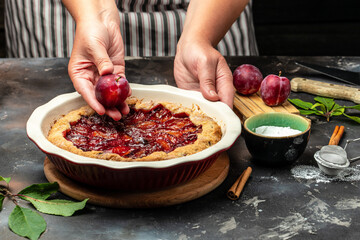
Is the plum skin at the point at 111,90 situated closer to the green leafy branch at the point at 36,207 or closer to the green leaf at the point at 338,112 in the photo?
the green leafy branch at the point at 36,207

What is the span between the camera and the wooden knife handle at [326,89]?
6.35ft

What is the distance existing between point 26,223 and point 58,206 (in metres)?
0.10

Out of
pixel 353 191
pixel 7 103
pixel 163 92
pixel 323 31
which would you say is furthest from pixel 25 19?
pixel 323 31

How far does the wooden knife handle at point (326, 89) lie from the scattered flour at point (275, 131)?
0.58 m

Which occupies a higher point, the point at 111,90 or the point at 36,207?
the point at 111,90

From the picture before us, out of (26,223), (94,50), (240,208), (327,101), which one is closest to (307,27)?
(327,101)

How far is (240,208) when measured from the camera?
126 cm

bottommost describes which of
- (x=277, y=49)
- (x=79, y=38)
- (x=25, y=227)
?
(x=277, y=49)

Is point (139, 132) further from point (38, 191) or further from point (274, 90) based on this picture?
point (274, 90)

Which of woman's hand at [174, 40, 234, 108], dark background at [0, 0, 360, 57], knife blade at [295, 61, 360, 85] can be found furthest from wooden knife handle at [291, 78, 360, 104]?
dark background at [0, 0, 360, 57]

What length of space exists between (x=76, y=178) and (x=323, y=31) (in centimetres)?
343

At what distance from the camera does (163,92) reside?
1.72m

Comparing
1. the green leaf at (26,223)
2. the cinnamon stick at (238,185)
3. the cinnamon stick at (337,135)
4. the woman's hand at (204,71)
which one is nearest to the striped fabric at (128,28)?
the woman's hand at (204,71)

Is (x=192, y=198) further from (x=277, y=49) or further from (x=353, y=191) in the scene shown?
(x=277, y=49)
